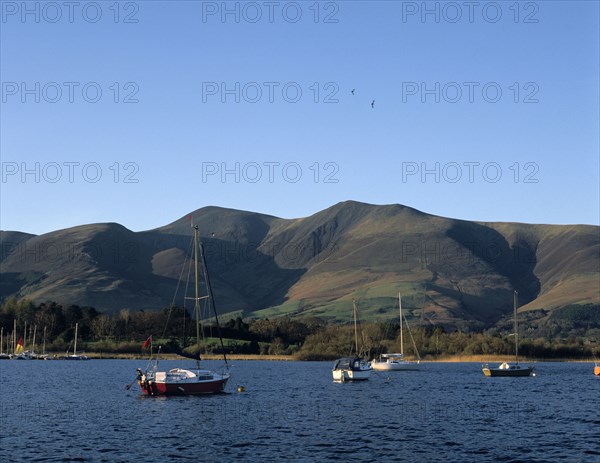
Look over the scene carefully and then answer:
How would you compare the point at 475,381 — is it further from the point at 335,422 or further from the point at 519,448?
the point at 519,448

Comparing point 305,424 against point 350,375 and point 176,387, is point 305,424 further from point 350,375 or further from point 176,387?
point 350,375

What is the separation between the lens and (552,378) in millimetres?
168625

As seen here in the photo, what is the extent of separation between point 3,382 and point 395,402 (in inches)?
2998

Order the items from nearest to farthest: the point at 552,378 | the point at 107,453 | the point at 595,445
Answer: the point at 107,453, the point at 595,445, the point at 552,378

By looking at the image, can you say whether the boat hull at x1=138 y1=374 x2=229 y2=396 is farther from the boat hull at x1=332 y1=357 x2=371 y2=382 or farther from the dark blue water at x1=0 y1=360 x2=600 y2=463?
the boat hull at x1=332 y1=357 x2=371 y2=382

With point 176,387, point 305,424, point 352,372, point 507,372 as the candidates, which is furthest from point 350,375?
point 305,424

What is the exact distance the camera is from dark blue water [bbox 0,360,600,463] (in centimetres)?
6241

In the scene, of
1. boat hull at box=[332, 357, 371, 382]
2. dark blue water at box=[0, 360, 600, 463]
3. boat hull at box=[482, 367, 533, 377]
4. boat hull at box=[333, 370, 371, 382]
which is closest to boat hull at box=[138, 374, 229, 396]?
dark blue water at box=[0, 360, 600, 463]

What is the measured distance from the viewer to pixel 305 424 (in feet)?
265

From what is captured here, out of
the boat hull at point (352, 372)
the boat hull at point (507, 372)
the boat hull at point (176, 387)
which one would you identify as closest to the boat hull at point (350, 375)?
the boat hull at point (352, 372)

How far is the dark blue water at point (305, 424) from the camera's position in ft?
205

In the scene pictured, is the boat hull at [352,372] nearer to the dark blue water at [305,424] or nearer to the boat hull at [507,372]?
the dark blue water at [305,424]

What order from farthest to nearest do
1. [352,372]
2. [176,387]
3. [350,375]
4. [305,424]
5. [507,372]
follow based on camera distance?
[507,372], [352,372], [350,375], [176,387], [305,424]

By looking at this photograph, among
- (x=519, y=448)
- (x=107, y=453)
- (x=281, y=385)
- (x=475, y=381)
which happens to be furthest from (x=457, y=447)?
(x=475, y=381)
